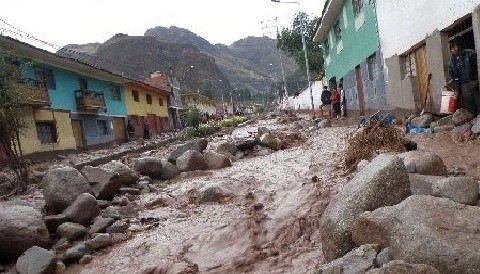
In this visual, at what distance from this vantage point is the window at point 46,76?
64.8 feet

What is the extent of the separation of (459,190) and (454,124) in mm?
5199

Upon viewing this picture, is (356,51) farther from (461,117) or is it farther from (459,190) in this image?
(459,190)

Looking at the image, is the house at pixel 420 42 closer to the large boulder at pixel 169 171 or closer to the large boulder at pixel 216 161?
the large boulder at pixel 216 161

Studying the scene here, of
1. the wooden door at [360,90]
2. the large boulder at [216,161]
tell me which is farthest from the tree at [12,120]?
the wooden door at [360,90]

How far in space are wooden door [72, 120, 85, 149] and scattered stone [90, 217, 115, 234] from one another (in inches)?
702

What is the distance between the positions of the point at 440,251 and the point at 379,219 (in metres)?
0.51

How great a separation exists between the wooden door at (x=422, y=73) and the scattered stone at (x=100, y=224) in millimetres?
7908

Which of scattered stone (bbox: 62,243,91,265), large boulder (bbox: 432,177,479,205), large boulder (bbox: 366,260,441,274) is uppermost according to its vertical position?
large boulder (bbox: 432,177,479,205)

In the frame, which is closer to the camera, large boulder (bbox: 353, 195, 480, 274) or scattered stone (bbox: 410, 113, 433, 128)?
large boulder (bbox: 353, 195, 480, 274)

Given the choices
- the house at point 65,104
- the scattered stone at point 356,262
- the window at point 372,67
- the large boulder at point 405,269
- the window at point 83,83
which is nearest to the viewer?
the large boulder at point 405,269

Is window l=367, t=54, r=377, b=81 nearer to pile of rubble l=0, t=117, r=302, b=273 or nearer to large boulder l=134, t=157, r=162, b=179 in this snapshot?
pile of rubble l=0, t=117, r=302, b=273

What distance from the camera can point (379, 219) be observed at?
2.87 metres

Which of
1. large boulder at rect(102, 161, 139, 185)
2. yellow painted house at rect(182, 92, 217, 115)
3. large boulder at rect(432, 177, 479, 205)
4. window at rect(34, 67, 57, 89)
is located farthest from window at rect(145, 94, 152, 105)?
large boulder at rect(432, 177, 479, 205)

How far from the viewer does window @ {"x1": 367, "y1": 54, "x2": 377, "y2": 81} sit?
46.9ft
